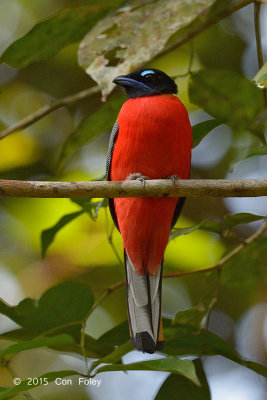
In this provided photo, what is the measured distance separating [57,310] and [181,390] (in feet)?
2.09

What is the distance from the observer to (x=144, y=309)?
3.25 m

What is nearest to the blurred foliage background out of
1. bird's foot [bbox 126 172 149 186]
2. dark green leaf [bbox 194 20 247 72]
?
dark green leaf [bbox 194 20 247 72]

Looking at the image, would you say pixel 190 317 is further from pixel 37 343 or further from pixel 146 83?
pixel 146 83

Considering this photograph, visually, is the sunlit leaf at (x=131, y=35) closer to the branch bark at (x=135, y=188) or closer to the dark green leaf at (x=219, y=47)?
the branch bark at (x=135, y=188)

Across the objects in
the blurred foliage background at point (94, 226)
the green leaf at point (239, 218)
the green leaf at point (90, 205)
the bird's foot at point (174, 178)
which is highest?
the bird's foot at point (174, 178)

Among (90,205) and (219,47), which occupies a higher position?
(90,205)

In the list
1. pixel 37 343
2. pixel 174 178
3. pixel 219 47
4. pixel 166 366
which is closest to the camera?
pixel 166 366

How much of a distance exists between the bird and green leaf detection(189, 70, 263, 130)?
0.14 meters

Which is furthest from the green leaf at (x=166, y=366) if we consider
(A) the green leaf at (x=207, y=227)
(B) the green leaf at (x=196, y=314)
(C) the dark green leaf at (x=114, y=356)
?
(A) the green leaf at (x=207, y=227)

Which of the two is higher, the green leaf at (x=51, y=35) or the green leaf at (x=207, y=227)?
the green leaf at (x=51, y=35)

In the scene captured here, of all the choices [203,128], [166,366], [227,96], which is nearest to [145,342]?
[166,366]

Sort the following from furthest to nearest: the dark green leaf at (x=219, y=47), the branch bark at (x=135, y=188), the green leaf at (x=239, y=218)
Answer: the dark green leaf at (x=219, y=47), the green leaf at (x=239, y=218), the branch bark at (x=135, y=188)

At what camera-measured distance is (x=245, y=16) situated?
520cm

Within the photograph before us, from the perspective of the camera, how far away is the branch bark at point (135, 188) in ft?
8.23
